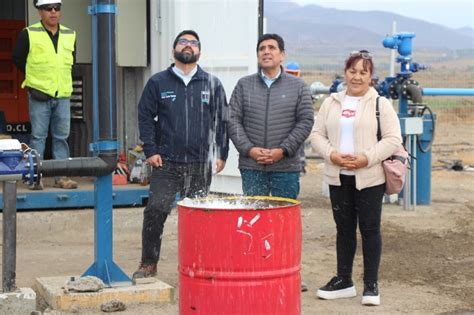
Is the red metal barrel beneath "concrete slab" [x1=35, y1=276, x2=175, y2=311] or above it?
above

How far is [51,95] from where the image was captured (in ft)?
32.8

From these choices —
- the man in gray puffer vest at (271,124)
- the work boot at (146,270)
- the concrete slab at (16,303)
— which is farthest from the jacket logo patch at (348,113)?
the concrete slab at (16,303)

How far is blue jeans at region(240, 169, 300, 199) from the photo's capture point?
7.95 metres

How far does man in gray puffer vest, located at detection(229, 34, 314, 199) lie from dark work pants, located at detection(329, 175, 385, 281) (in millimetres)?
424

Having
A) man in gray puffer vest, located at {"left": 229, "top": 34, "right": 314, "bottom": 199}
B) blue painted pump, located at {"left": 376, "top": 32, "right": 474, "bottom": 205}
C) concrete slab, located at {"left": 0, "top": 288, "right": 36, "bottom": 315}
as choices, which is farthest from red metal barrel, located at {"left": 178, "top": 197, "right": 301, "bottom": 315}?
blue painted pump, located at {"left": 376, "top": 32, "right": 474, "bottom": 205}

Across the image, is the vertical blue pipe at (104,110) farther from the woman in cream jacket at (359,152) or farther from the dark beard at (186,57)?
the woman in cream jacket at (359,152)

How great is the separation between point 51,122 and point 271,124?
310 cm

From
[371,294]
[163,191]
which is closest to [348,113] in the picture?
[371,294]

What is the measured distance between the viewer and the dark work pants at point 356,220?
24.7 ft

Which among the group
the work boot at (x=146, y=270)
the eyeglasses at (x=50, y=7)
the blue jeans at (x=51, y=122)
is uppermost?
the eyeglasses at (x=50, y=7)

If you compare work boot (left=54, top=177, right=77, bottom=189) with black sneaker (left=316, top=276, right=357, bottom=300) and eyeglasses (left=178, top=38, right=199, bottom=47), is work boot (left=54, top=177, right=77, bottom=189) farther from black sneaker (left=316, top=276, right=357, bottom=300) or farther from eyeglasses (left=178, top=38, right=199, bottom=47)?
black sneaker (left=316, top=276, right=357, bottom=300)

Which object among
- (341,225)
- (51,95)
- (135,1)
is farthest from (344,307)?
(135,1)

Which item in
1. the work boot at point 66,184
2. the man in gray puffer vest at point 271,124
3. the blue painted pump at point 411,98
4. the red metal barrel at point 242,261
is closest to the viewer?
the red metal barrel at point 242,261

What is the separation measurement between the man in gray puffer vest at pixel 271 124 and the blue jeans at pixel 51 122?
266 cm
